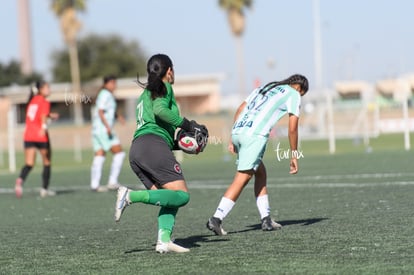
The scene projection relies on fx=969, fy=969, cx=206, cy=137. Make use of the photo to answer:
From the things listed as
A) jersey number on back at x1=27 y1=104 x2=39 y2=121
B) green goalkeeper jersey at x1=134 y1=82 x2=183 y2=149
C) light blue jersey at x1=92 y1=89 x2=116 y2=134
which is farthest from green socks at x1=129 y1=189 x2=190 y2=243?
light blue jersey at x1=92 y1=89 x2=116 y2=134

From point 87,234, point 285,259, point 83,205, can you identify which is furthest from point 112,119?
point 285,259

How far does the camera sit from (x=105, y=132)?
18.3m

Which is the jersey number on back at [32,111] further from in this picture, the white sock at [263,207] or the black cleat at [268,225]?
the black cleat at [268,225]

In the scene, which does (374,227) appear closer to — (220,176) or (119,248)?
(119,248)

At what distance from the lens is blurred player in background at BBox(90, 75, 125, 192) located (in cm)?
1784

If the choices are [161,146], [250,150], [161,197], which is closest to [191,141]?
[161,146]

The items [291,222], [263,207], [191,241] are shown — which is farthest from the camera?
[291,222]

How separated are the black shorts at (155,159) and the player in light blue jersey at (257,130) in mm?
1222

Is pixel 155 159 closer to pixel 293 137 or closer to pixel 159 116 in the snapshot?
pixel 159 116

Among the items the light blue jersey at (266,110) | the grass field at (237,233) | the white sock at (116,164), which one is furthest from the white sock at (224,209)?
the white sock at (116,164)

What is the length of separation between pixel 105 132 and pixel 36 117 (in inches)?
60.1

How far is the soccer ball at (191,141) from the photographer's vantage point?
29.0 feet

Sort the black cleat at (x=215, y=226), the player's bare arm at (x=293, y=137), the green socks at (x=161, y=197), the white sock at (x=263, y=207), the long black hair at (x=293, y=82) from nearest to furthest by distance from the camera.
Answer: the green socks at (x=161, y=197) → the black cleat at (x=215, y=226) → the player's bare arm at (x=293, y=137) → the long black hair at (x=293, y=82) → the white sock at (x=263, y=207)

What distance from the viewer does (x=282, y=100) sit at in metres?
10.0
